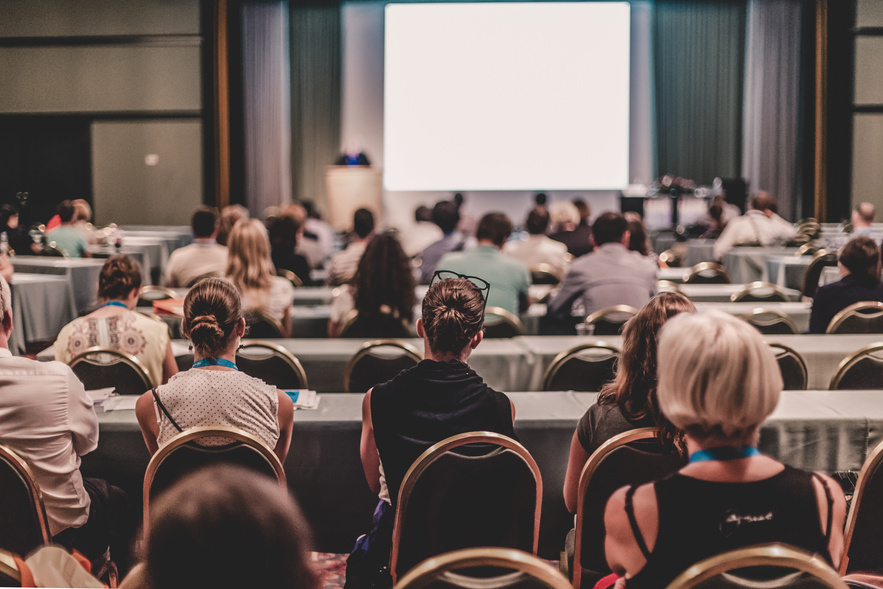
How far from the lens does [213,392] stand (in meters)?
2.38

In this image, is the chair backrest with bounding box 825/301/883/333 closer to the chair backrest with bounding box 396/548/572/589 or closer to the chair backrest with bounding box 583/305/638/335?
the chair backrest with bounding box 583/305/638/335

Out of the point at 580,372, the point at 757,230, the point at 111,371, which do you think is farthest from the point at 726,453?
the point at 757,230

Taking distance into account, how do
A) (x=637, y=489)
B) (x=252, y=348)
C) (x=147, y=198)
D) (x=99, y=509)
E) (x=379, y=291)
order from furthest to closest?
(x=147, y=198) < (x=379, y=291) < (x=252, y=348) < (x=99, y=509) < (x=637, y=489)

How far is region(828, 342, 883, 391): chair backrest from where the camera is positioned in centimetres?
338

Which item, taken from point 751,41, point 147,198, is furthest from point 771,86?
point 147,198

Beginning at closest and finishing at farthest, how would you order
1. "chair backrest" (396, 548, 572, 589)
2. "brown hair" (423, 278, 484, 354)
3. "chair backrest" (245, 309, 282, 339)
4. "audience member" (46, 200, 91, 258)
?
1. "chair backrest" (396, 548, 572, 589)
2. "brown hair" (423, 278, 484, 354)
3. "chair backrest" (245, 309, 282, 339)
4. "audience member" (46, 200, 91, 258)

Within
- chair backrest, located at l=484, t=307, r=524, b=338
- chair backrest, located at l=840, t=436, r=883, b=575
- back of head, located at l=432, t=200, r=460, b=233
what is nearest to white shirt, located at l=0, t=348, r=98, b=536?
chair backrest, located at l=840, t=436, r=883, b=575

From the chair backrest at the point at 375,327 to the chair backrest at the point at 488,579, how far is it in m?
2.82

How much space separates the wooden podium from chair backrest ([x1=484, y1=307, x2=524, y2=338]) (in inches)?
335

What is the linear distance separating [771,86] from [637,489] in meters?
13.8

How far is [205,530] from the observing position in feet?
3.10

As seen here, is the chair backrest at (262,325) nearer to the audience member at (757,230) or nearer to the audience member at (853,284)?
the audience member at (853,284)

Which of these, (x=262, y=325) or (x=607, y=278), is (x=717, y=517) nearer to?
(x=262, y=325)

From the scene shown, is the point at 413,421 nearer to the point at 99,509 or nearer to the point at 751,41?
the point at 99,509
